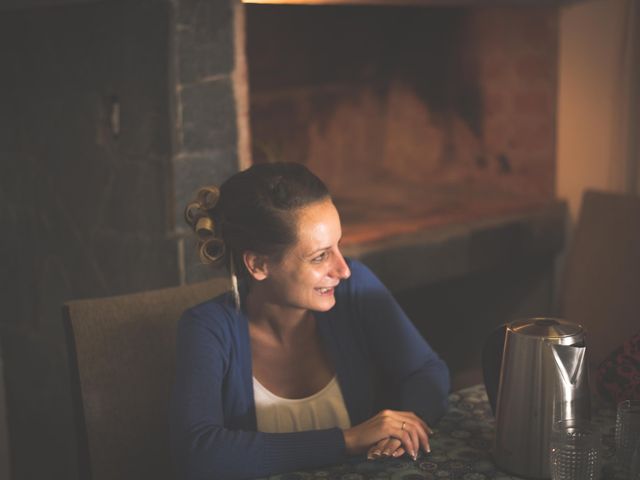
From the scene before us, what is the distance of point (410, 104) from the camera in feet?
11.9

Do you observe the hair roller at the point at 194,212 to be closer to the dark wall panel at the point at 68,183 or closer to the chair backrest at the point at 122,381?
the chair backrest at the point at 122,381

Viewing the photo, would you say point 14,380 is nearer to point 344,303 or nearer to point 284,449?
point 344,303

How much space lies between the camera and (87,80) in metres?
2.50

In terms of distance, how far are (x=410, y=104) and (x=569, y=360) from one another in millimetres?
2371

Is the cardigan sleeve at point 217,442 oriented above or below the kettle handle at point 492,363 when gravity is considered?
below

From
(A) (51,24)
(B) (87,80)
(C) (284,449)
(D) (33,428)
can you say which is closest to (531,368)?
(C) (284,449)

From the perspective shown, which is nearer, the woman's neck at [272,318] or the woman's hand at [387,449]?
the woman's hand at [387,449]

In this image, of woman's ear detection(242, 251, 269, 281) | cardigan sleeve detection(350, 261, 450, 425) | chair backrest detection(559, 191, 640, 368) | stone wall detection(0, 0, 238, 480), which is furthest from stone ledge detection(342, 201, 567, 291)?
woman's ear detection(242, 251, 269, 281)

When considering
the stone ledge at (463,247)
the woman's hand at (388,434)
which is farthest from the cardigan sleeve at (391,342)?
the stone ledge at (463,247)

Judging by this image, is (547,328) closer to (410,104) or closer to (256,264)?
(256,264)

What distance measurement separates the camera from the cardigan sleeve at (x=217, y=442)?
144cm

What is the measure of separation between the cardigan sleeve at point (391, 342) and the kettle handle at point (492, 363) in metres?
0.16

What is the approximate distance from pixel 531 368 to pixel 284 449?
380 mm

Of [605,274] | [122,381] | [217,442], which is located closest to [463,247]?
[605,274]
